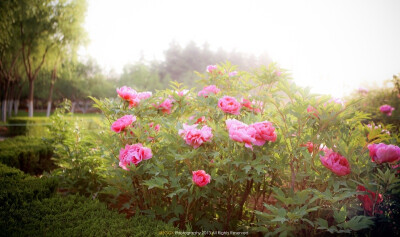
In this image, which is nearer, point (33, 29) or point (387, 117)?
point (387, 117)

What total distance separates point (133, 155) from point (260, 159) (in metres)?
1.11

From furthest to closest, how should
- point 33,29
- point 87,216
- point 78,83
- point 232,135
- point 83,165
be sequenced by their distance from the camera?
point 78,83
point 33,29
point 83,165
point 87,216
point 232,135

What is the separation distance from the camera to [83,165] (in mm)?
3980

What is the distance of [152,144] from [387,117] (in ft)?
24.9

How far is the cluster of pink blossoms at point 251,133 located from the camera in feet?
6.47

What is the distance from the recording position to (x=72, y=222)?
2320mm

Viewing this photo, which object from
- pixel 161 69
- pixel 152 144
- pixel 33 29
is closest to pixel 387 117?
pixel 152 144

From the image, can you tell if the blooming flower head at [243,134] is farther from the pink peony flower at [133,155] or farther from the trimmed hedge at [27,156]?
the trimmed hedge at [27,156]

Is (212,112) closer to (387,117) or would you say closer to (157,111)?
(157,111)

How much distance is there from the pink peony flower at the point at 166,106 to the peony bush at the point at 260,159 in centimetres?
1

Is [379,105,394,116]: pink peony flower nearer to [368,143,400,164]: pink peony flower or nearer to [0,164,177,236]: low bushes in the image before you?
[368,143,400,164]: pink peony flower

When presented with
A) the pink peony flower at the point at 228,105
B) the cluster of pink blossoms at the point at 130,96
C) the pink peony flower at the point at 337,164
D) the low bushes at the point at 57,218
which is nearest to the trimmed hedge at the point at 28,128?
the low bushes at the point at 57,218

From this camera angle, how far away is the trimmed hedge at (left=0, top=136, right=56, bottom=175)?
5.51 meters

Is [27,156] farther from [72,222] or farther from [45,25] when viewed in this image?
[45,25]
